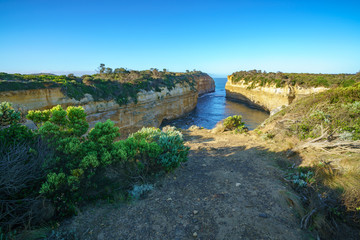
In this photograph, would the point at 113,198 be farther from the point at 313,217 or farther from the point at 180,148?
the point at 313,217

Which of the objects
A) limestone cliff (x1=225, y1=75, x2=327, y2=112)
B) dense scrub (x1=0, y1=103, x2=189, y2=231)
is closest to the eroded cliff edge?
dense scrub (x1=0, y1=103, x2=189, y2=231)

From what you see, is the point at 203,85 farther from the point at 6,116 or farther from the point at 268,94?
the point at 6,116

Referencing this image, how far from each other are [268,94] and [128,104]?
1198 inches

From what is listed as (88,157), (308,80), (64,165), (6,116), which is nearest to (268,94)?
(308,80)

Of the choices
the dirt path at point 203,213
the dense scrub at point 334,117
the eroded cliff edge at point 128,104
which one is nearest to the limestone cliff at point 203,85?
the eroded cliff edge at point 128,104

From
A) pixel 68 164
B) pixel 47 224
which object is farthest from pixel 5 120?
pixel 47 224

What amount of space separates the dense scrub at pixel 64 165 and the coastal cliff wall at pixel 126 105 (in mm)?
5357

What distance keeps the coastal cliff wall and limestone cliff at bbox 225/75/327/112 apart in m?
16.3

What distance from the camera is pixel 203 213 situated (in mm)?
4336

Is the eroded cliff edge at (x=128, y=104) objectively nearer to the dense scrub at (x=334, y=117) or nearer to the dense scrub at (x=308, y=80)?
the dense scrub at (x=334, y=117)

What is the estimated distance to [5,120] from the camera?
5.12m

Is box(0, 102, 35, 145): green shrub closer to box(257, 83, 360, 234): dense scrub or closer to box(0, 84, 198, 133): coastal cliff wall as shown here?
box(0, 84, 198, 133): coastal cliff wall

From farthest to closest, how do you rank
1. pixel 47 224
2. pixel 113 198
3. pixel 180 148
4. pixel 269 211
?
pixel 180 148
pixel 113 198
pixel 269 211
pixel 47 224

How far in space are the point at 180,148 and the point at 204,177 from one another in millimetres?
1556
